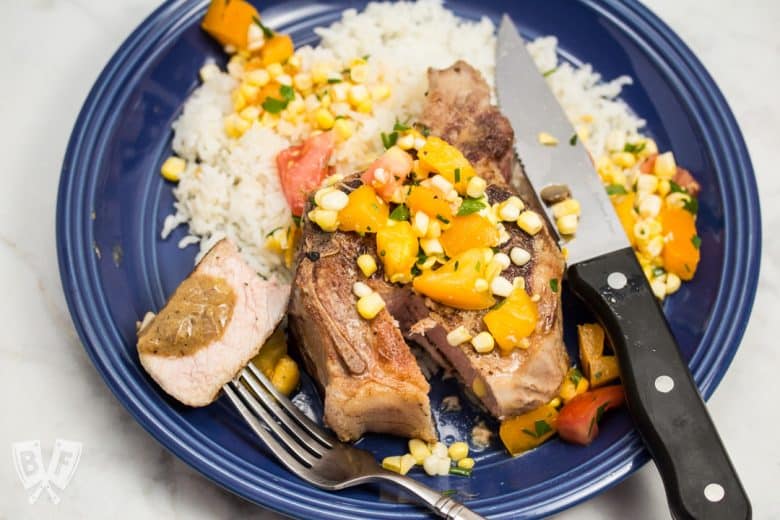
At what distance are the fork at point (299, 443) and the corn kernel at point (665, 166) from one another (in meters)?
2.06

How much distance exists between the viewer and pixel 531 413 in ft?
14.2

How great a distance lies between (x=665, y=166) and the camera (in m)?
4.94

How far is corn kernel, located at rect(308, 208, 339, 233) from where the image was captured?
414cm

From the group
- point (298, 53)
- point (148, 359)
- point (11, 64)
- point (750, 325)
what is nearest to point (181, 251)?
point (148, 359)

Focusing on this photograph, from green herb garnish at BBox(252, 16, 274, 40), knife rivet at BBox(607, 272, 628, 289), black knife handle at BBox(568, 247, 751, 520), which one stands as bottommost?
black knife handle at BBox(568, 247, 751, 520)

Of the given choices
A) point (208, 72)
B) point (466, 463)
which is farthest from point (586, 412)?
point (208, 72)

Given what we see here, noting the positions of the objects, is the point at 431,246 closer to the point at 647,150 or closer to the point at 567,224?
the point at 567,224

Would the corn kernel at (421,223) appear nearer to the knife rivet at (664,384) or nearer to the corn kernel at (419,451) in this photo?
the corn kernel at (419,451)

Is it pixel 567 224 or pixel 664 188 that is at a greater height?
pixel 664 188

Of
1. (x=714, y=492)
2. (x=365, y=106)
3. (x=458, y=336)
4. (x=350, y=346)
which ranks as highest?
(x=365, y=106)

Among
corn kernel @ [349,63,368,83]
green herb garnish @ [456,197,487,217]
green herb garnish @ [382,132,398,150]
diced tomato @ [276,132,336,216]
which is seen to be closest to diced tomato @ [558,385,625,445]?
green herb garnish @ [456,197,487,217]

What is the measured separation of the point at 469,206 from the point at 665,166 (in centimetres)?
132

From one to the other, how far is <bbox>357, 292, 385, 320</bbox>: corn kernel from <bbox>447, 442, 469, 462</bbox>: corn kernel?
75cm

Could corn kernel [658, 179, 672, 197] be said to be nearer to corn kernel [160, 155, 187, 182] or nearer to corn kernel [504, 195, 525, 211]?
corn kernel [504, 195, 525, 211]
